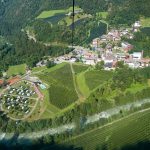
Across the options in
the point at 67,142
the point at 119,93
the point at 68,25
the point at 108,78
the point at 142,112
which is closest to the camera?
the point at 67,142

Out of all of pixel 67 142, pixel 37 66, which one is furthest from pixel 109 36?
pixel 67 142

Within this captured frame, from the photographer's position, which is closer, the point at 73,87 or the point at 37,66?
the point at 73,87

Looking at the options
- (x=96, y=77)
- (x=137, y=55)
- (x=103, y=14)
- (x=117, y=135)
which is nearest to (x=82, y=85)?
(x=96, y=77)

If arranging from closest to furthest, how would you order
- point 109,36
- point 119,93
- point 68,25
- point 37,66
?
1. point 119,93
2. point 37,66
3. point 109,36
4. point 68,25

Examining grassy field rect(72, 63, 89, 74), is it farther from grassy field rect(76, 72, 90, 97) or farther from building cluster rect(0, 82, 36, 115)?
building cluster rect(0, 82, 36, 115)

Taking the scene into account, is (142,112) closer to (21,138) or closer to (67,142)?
(67,142)

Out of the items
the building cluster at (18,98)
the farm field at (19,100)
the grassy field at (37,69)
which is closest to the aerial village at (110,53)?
the grassy field at (37,69)

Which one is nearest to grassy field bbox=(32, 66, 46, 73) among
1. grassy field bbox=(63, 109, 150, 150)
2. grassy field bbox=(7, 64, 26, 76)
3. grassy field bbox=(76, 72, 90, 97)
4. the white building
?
grassy field bbox=(7, 64, 26, 76)

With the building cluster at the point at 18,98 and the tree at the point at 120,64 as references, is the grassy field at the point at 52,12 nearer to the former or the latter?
the tree at the point at 120,64
